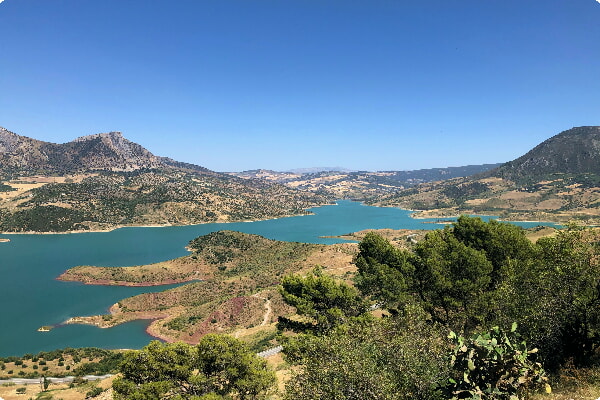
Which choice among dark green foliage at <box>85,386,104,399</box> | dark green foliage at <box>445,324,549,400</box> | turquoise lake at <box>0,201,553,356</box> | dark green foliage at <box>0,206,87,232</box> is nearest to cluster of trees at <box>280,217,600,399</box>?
dark green foliage at <box>445,324,549,400</box>

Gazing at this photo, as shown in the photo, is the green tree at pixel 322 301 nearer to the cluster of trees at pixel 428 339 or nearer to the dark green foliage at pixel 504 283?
the cluster of trees at pixel 428 339

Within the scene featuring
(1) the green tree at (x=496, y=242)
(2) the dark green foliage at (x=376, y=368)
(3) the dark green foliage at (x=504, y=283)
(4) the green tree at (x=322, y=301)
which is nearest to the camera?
(2) the dark green foliage at (x=376, y=368)

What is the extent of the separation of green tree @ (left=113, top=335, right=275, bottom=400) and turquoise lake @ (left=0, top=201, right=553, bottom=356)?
39.2 metres

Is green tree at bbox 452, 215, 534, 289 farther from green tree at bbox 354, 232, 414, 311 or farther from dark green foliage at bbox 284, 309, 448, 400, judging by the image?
dark green foliage at bbox 284, 309, 448, 400

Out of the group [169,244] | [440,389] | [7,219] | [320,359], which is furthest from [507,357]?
[7,219]

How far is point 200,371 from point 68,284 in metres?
83.8

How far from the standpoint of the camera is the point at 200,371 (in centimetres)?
2034

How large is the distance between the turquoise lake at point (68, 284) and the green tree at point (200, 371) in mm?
39239

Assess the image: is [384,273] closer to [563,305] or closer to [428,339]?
[563,305]

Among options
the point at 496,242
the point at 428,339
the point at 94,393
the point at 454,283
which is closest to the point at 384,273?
the point at 454,283

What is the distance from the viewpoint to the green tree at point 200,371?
1916 cm

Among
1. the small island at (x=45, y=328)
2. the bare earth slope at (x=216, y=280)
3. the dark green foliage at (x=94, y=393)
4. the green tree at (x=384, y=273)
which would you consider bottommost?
the small island at (x=45, y=328)

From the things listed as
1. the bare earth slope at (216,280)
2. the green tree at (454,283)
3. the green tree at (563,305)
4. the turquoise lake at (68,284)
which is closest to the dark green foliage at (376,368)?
the green tree at (563,305)

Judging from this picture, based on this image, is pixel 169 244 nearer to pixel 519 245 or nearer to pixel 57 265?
pixel 57 265
